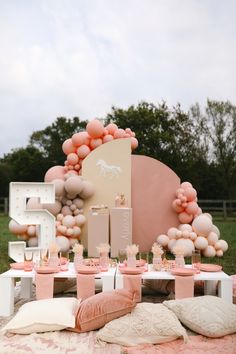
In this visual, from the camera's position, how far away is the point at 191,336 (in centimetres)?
335

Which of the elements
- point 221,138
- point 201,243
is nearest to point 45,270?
point 201,243

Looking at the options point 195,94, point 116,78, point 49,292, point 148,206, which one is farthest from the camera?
point 195,94

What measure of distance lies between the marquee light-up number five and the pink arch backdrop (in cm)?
356

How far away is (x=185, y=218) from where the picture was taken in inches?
330

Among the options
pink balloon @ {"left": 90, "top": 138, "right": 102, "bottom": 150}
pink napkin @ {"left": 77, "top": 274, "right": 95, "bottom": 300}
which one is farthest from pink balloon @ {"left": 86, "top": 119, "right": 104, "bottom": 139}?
pink napkin @ {"left": 77, "top": 274, "right": 95, "bottom": 300}

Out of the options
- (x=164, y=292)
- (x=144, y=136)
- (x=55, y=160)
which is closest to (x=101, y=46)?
(x=164, y=292)

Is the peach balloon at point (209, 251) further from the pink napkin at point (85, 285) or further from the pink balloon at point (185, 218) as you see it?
the pink napkin at point (85, 285)

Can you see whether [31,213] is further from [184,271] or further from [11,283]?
[184,271]

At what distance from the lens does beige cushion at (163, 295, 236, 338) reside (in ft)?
10.9

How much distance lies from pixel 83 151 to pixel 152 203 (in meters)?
1.94

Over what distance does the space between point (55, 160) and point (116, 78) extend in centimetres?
1406

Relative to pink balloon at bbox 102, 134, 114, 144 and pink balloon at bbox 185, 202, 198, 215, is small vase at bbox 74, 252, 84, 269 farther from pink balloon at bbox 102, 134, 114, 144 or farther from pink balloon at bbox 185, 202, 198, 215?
pink balloon at bbox 102, 134, 114, 144

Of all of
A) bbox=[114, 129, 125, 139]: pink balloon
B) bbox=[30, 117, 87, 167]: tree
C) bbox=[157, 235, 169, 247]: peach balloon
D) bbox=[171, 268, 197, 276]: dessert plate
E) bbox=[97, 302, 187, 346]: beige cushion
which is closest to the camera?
bbox=[97, 302, 187, 346]: beige cushion

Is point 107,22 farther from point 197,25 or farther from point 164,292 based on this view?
point 164,292
